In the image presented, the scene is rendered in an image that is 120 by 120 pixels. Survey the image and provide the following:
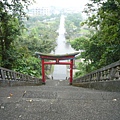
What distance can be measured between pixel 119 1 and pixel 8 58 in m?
5.25

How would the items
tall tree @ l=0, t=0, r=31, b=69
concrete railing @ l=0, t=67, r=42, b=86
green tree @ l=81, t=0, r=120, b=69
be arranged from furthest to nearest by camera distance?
tall tree @ l=0, t=0, r=31, b=69 → concrete railing @ l=0, t=67, r=42, b=86 → green tree @ l=81, t=0, r=120, b=69

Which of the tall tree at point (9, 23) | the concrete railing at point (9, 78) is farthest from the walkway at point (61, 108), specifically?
the tall tree at point (9, 23)

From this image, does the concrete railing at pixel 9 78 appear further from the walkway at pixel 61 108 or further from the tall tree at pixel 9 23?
the walkway at pixel 61 108

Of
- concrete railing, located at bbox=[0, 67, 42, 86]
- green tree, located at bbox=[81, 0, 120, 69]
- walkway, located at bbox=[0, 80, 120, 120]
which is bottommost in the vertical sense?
walkway, located at bbox=[0, 80, 120, 120]

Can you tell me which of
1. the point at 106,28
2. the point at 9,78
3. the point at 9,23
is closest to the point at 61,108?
the point at 9,78

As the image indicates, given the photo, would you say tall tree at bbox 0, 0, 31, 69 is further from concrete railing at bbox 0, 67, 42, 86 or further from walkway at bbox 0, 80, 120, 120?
walkway at bbox 0, 80, 120, 120

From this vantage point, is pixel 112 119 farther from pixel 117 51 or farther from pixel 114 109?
pixel 117 51

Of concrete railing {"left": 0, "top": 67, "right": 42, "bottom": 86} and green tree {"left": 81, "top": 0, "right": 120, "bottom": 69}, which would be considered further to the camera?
concrete railing {"left": 0, "top": 67, "right": 42, "bottom": 86}

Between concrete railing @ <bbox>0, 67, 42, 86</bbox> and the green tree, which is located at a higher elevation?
the green tree

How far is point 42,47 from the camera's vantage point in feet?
68.9

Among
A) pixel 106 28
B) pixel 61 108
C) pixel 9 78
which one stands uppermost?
pixel 106 28

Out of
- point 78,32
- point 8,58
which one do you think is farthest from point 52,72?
point 78,32

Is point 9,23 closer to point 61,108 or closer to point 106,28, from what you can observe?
point 106,28

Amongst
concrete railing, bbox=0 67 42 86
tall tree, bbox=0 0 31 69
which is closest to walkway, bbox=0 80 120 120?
concrete railing, bbox=0 67 42 86
